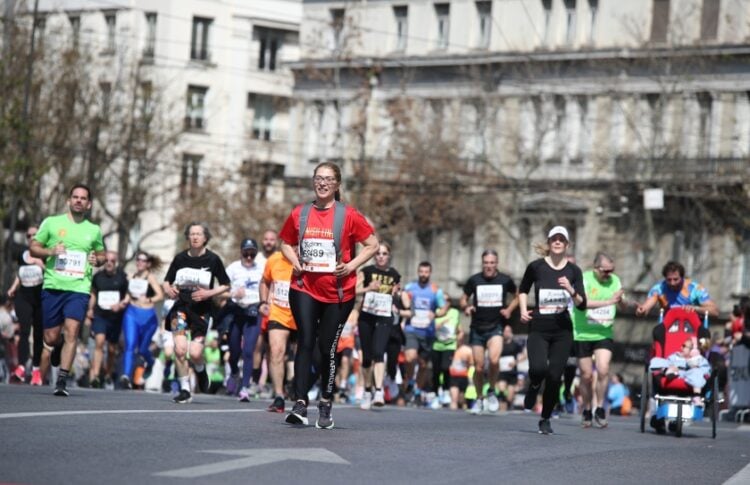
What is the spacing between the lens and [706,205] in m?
59.9

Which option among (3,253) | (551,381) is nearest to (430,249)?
(3,253)

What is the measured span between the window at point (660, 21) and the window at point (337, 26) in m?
12.6

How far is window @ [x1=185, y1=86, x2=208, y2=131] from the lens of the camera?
79812 millimetres

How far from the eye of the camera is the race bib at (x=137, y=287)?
97.0 ft

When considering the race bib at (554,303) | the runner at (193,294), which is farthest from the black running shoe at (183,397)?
the race bib at (554,303)

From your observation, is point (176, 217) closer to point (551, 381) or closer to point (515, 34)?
point (515, 34)

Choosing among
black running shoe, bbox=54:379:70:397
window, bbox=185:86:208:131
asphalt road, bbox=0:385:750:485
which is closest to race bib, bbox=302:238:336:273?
asphalt road, bbox=0:385:750:485

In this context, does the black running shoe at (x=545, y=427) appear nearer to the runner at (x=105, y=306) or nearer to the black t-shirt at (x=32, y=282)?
the black t-shirt at (x=32, y=282)

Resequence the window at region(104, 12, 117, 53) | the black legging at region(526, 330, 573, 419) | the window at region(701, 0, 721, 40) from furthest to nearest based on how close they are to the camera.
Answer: the window at region(104, 12, 117, 53) → the window at region(701, 0, 721, 40) → the black legging at region(526, 330, 573, 419)

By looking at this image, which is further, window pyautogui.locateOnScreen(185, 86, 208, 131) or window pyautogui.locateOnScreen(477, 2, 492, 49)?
window pyautogui.locateOnScreen(185, 86, 208, 131)

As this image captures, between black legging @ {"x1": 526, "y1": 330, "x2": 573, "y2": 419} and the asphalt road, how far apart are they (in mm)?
417

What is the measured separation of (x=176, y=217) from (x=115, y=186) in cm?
349

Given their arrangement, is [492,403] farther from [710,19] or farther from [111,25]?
[111,25]

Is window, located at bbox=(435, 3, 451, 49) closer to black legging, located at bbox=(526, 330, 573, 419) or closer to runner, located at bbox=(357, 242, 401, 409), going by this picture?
runner, located at bbox=(357, 242, 401, 409)
